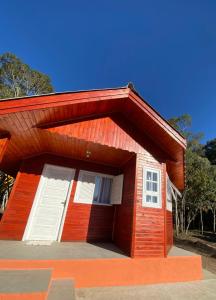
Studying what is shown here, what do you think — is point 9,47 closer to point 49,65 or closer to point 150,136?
point 49,65

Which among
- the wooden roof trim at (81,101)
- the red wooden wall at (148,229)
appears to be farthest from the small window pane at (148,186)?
the wooden roof trim at (81,101)

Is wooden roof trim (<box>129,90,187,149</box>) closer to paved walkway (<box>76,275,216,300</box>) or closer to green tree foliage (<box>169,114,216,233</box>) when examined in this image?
paved walkway (<box>76,275,216,300</box>)

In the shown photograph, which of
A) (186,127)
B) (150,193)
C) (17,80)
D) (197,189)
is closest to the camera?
(150,193)

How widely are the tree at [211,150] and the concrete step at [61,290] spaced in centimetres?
2746

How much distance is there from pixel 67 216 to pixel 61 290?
2.60 meters

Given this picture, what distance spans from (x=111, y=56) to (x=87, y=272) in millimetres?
14110

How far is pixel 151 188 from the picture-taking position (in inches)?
194

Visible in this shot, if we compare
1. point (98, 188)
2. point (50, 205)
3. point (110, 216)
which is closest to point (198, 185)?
point (110, 216)

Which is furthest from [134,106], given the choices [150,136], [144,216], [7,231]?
[7,231]

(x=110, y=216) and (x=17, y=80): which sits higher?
(x=17, y=80)

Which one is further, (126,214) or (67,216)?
(67,216)

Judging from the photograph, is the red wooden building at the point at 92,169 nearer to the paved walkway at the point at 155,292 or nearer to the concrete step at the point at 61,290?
the paved walkway at the point at 155,292

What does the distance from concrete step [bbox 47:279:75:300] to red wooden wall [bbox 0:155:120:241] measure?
2138 millimetres

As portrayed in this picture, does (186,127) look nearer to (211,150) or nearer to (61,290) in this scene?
(211,150)
